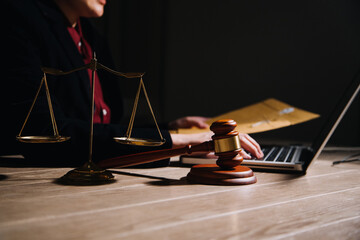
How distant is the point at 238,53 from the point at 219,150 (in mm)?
2079

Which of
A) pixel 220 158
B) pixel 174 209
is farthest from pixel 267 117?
pixel 174 209

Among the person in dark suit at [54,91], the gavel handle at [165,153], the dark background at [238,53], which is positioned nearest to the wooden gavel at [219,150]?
the gavel handle at [165,153]

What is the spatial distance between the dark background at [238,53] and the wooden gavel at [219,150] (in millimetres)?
1619

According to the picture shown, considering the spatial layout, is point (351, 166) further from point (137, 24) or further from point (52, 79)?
point (137, 24)

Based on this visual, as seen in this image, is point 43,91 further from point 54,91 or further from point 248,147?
point 248,147

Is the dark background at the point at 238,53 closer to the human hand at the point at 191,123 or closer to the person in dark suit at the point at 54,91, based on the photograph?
the human hand at the point at 191,123

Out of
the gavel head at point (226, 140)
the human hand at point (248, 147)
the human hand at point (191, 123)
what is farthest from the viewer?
the human hand at point (191, 123)

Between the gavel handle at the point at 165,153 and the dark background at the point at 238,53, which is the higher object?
the dark background at the point at 238,53

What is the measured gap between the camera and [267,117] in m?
1.38

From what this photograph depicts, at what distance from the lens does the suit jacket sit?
3.21 ft

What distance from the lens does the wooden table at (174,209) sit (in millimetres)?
465

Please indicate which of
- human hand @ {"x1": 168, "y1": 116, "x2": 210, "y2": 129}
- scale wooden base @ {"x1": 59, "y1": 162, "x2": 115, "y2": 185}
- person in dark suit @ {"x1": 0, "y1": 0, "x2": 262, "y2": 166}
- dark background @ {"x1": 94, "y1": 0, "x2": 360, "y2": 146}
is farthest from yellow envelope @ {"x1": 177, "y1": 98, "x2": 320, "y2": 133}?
dark background @ {"x1": 94, "y1": 0, "x2": 360, "y2": 146}

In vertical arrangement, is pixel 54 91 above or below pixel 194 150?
above

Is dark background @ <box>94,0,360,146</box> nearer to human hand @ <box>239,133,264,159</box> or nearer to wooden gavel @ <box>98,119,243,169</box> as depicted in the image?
human hand @ <box>239,133,264,159</box>
